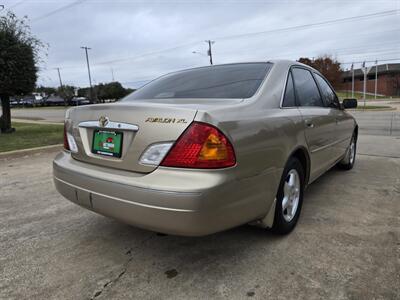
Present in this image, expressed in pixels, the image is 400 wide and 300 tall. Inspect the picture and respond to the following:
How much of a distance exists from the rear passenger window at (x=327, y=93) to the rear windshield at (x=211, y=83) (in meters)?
1.21

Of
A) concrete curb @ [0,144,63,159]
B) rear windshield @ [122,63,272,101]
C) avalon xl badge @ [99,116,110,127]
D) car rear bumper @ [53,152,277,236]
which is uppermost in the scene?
rear windshield @ [122,63,272,101]

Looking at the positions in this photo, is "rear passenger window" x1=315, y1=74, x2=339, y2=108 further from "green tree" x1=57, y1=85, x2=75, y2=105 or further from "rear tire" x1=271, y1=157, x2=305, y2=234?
"green tree" x1=57, y1=85, x2=75, y2=105

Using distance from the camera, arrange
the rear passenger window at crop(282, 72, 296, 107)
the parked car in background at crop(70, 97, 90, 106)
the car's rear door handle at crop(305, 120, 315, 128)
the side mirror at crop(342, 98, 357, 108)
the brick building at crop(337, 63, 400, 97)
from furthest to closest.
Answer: the brick building at crop(337, 63, 400, 97) < the parked car in background at crop(70, 97, 90, 106) < the side mirror at crop(342, 98, 357, 108) < the car's rear door handle at crop(305, 120, 315, 128) < the rear passenger window at crop(282, 72, 296, 107)

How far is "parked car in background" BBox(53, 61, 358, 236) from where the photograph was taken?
6.65 ft

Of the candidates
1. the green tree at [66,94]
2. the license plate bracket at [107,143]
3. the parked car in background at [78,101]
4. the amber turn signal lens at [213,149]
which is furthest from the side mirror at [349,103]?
the green tree at [66,94]

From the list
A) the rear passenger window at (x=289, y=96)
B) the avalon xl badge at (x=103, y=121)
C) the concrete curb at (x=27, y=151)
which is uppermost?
the rear passenger window at (x=289, y=96)

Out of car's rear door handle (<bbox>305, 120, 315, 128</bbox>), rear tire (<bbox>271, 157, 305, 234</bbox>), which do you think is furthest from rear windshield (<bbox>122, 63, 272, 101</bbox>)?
rear tire (<bbox>271, 157, 305, 234</bbox>)

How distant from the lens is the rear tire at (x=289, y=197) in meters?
2.67

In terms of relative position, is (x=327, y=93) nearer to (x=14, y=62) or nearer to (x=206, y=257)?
(x=206, y=257)

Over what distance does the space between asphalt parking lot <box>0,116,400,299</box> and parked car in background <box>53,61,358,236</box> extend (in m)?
0.33

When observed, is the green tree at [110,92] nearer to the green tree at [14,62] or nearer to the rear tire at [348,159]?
the green tree at [14,62]

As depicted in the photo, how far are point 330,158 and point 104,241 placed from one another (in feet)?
Answer: 8.78

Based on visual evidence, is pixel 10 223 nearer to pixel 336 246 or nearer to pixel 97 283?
pixel 97 283

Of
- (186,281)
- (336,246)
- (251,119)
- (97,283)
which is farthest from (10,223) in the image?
(336,246)
